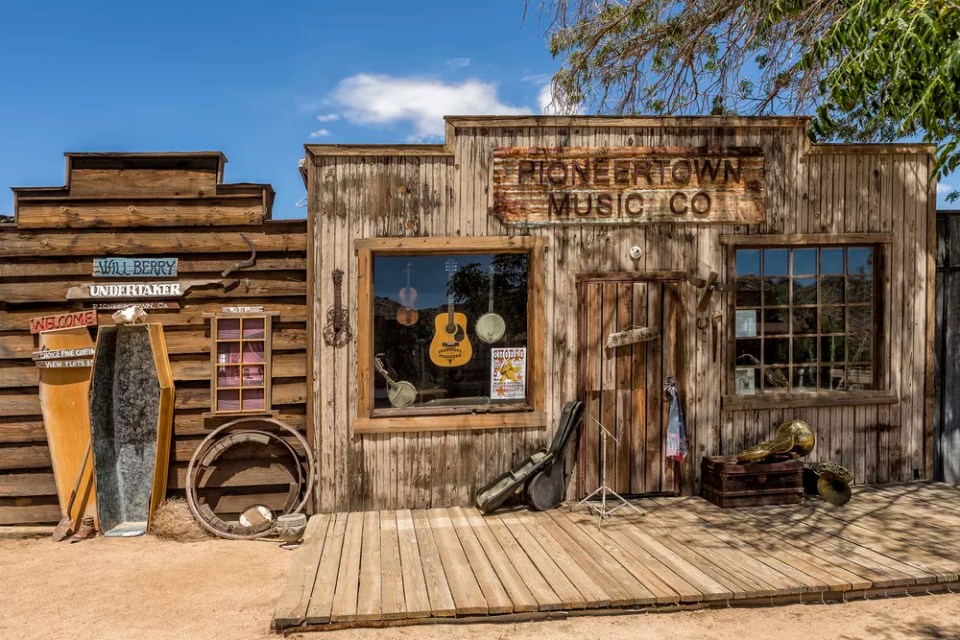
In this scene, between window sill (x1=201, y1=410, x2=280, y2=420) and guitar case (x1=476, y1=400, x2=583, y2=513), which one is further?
window sill (x1=201, y1=410, x2=280, y2=420)

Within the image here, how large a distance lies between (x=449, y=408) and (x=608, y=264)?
6.90 ft

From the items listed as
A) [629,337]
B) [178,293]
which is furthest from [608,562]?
[178,293]

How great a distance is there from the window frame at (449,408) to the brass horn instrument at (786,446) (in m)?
2.01

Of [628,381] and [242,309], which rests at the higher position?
[242,309]

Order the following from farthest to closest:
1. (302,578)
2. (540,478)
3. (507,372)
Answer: (507,372) → (540,478) → (302,578)

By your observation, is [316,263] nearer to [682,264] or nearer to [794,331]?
[682,264]

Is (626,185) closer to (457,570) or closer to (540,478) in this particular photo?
(540,478)

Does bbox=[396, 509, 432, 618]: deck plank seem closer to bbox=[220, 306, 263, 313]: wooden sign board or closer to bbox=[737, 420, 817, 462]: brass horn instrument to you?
bbox=[220, 306, 263, 313]: wooden sign board

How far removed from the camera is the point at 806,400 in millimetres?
6527

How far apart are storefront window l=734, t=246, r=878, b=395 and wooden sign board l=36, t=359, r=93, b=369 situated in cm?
637

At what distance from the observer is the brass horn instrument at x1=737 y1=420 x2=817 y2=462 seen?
5984mm

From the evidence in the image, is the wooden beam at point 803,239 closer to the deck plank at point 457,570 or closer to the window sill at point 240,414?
the deck plank at point 457,570

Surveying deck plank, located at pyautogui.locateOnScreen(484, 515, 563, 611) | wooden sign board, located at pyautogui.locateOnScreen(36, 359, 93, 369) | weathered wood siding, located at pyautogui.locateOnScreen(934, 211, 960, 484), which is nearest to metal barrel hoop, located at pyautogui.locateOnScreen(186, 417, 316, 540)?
wooden sign board, located at pyautogui.locateOnScreen(36, 359, 93, 369)

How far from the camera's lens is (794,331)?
6.59m
